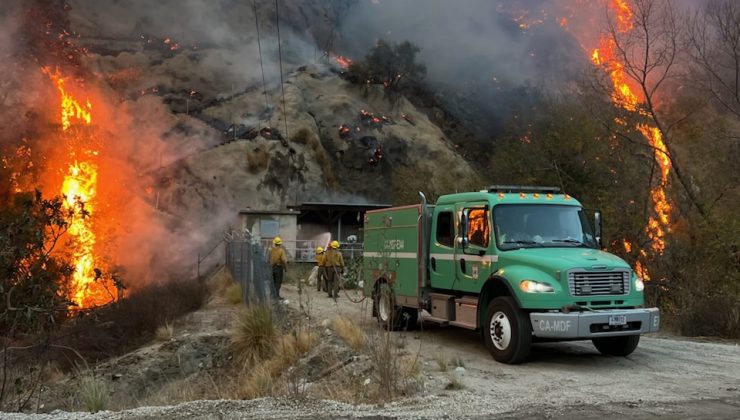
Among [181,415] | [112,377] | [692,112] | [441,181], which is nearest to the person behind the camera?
[181,415]

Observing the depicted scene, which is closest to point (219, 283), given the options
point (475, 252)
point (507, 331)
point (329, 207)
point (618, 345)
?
point (475, 252)

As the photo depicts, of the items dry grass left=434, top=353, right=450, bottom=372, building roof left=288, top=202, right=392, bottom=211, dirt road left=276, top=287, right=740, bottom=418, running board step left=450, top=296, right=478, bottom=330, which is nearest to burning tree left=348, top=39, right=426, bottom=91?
building roof left=288, top=202, right=392, bottom=211

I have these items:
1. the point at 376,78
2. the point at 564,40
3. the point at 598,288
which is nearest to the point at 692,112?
the point at 598,288

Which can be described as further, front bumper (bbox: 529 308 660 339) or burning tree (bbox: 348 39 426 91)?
burning tree (bbox: 348 39 426 91)

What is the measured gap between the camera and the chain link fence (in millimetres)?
13633

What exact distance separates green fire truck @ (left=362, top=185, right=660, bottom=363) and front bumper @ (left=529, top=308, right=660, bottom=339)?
1cm

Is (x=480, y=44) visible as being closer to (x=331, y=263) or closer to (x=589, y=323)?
(x=331, y=263)

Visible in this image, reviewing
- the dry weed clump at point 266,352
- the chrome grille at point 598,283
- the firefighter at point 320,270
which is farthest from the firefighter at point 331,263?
the chrome grille at point 598,283

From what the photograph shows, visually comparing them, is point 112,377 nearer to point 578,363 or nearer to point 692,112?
point 578,363

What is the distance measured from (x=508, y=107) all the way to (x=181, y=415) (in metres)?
67.1

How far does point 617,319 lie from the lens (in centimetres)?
802

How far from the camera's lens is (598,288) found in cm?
823

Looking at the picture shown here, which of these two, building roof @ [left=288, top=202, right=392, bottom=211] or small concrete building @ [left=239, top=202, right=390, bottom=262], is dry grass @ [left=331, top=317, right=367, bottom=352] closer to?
small concrete building @ [left=239, top=202, right=390, bottom=262]

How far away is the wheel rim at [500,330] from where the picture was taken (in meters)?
8.40
